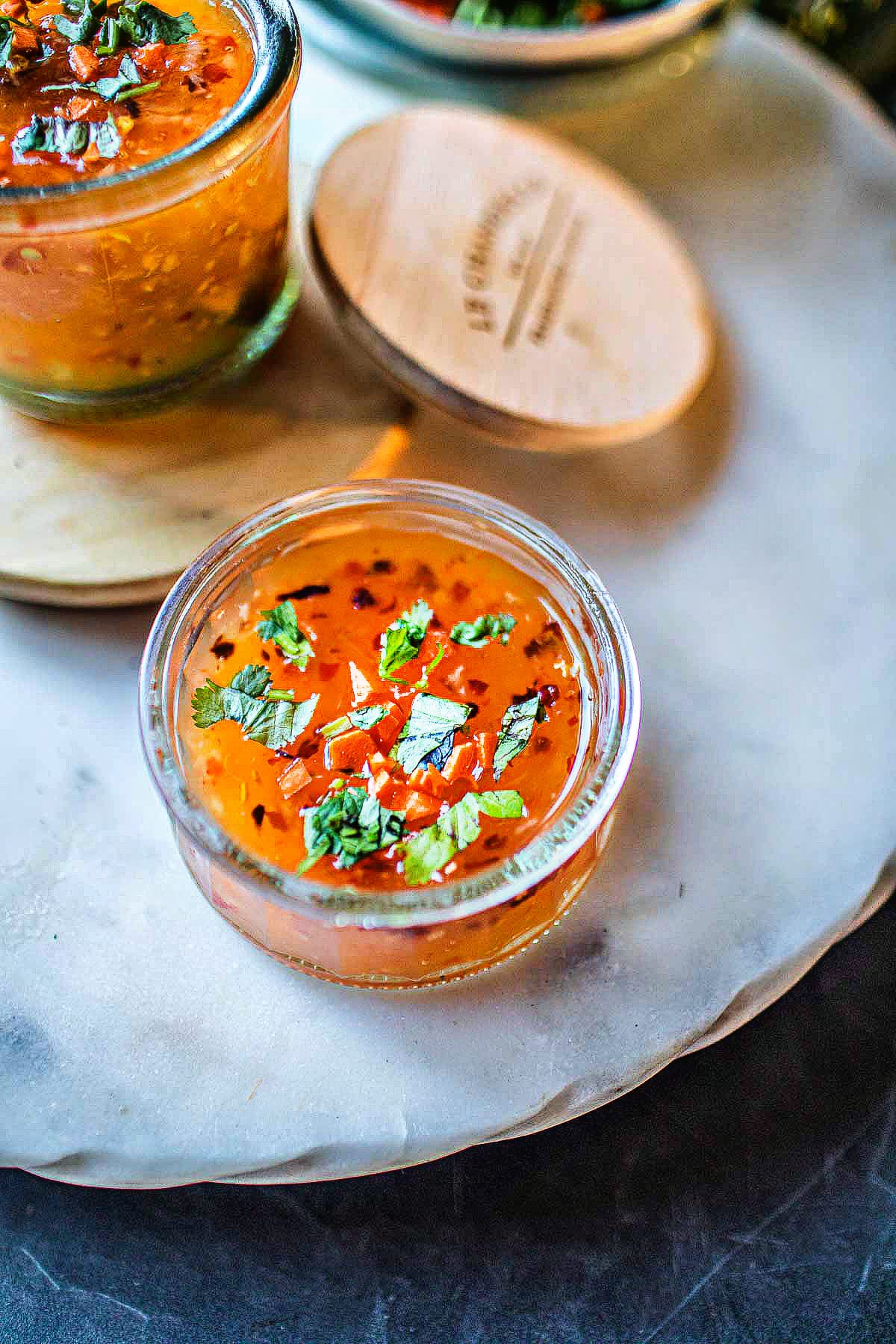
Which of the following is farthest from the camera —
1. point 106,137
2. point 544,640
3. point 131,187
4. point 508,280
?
point 508,280

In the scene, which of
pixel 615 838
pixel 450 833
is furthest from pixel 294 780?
pixel 615 838

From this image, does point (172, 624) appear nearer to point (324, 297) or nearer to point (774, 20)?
point (324, 297)

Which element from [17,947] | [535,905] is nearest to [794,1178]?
[535,905]

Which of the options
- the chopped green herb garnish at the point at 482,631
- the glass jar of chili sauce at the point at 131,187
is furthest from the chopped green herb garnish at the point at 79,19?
the chopped green herb garnish at the point at 482,631

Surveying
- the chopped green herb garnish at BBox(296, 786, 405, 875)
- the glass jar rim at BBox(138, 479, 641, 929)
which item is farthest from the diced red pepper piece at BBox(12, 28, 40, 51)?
the chopped green herb garnish at BBox(296, 786, 405, 875)

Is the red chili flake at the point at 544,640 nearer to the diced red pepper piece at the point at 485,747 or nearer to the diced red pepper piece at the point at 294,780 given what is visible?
the diced red pepper piece at the point at 485,747

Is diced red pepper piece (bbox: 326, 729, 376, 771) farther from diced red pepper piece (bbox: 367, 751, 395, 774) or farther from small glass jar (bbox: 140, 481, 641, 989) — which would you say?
small glass jar (bbox: 140, 481, 641, 989)

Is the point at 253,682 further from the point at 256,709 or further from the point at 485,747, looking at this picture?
the point at 485,747
